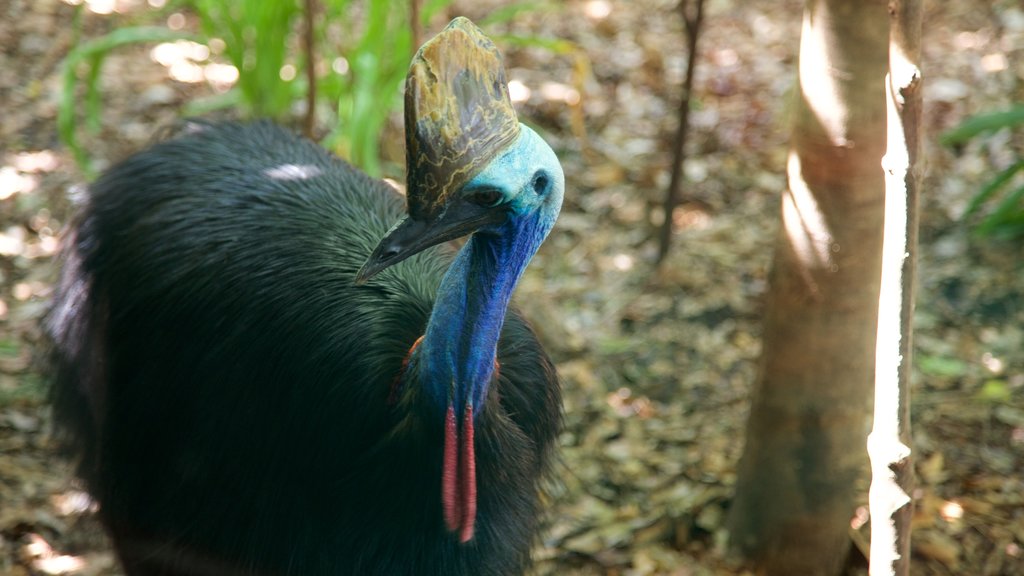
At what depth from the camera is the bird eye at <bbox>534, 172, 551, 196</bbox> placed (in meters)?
1.82

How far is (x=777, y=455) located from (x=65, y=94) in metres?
2.52

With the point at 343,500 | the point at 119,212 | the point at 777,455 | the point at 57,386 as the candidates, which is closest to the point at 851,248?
the point at 777,455

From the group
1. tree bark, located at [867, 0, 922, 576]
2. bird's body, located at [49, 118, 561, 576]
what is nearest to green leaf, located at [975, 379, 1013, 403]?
bird's body, located at [49, 118, 561, 576]

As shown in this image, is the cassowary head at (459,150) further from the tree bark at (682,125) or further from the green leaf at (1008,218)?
the green leaf at (1008,218)

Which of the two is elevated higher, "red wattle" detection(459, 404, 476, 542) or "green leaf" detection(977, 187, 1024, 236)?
"green leaf" detection(977, 187, 1024, 236)

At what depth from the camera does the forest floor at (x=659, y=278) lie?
9.88ft

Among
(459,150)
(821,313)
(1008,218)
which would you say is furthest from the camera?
(1008,218)

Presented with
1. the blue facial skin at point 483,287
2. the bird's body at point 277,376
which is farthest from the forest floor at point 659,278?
the blue facial skin at point 483,287

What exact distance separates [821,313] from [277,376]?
1131 mm

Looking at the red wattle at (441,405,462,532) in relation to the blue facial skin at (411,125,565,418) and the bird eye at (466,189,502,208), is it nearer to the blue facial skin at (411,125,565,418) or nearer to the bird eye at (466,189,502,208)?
the blue facial skin at (411,125,565,418)

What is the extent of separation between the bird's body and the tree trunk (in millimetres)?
546

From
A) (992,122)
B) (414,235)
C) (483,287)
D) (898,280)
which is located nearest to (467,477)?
(483,287)

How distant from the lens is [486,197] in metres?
1.77

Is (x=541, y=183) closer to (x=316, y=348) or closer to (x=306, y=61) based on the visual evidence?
(x=316, y=348)
